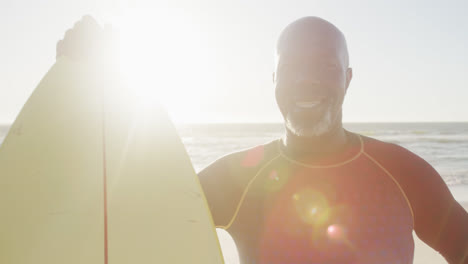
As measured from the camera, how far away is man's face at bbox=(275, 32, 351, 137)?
1604mm

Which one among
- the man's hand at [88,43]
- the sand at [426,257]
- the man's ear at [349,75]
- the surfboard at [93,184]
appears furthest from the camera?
the sand at [426,257]

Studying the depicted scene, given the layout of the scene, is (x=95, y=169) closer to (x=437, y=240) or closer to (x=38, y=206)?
(x=38, y=206)

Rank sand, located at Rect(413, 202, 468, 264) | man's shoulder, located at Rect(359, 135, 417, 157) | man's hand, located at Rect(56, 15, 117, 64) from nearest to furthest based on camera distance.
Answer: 1. man's hand, located at Rect(56, 15, 117, 64)
2. man's shoulder, located at Rect(359, 135, 417, 157)
3. sand, located at Rect(413, 202, 468, 264)

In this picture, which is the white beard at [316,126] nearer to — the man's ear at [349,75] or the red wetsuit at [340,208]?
the red wetsuit at [340,208]

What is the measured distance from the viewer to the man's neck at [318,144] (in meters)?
1.72

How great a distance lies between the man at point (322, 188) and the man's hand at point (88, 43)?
753 millimetres

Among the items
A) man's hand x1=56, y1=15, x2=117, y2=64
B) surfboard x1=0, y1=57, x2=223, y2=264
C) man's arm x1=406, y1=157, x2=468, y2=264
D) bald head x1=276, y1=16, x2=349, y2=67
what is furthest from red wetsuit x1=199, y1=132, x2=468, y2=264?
man's hand x1=56, y1=15, x2=117, y2=64

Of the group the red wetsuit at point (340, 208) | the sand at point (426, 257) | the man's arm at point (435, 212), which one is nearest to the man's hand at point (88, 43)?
the red wetsuit at point (340, 208)

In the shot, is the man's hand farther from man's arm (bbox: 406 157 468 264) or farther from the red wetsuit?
man's arm (bbox: 406 157 468 264)

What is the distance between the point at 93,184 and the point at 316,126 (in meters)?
1.05

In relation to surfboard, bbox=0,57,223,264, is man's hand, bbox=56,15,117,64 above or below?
above

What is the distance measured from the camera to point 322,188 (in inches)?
63.8

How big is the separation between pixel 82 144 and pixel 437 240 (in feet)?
5.41

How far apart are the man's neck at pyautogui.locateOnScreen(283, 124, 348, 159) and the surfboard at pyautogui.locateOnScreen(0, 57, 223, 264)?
60 cm
